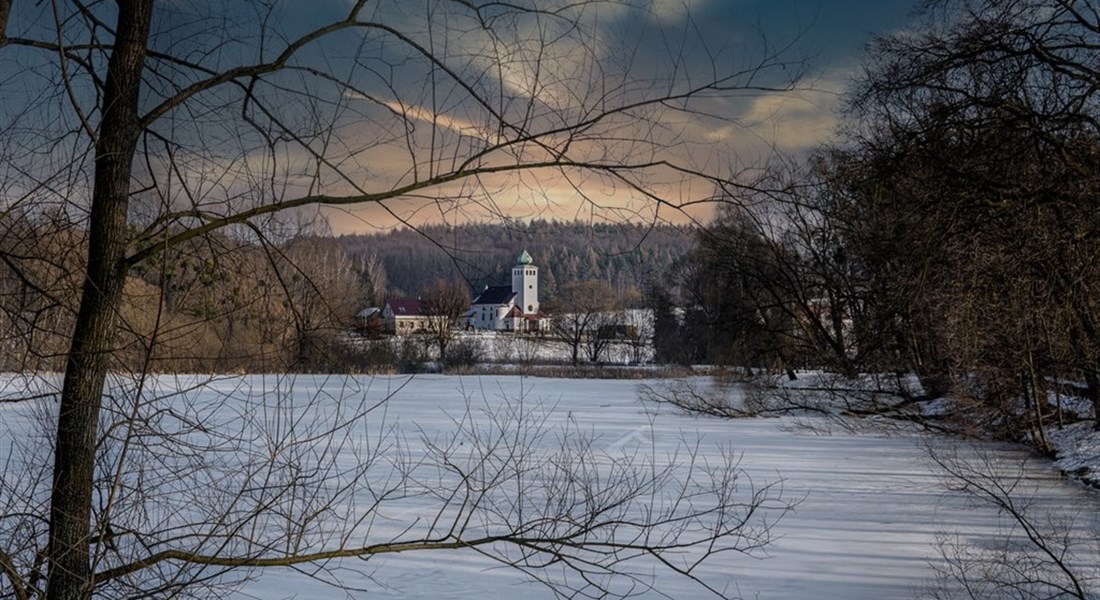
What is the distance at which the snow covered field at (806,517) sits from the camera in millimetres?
6766

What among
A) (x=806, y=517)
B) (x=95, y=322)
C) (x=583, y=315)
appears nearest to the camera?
(x=95, y=322)

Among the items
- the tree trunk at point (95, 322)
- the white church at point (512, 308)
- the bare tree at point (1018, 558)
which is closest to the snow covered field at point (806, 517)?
the bare tree at point (1018, 558)

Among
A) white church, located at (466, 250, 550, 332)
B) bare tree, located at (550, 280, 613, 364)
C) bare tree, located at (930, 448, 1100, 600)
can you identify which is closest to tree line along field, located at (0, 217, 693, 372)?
bare tree, located at (930, 448, 1100, 600)

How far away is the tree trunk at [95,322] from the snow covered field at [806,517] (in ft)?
1.45

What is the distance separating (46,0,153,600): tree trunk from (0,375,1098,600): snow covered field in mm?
443

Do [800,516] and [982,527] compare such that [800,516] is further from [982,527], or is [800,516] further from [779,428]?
[779,428]

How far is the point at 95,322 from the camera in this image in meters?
2.72

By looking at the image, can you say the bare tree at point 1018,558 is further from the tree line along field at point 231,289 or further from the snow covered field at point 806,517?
the tree line along field at point 231,289

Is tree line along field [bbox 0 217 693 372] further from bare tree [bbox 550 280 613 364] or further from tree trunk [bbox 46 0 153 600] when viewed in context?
bare tree [bbox 550 280 613 364]

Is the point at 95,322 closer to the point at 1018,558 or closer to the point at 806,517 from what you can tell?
the point at 1018,558

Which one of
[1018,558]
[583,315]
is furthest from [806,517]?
[583,315]

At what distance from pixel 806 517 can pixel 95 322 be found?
311 inches

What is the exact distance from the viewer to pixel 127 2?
2797 mm

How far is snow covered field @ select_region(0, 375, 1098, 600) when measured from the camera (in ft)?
22.2
